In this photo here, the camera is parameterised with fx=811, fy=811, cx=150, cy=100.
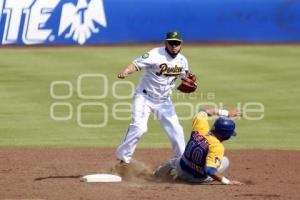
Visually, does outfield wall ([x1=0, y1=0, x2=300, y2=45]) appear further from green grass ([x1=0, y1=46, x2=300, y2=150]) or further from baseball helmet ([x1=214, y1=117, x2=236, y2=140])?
baseball helmet ([x1=214, y1=117, x2=236, y2=140])

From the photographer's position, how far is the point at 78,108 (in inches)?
662

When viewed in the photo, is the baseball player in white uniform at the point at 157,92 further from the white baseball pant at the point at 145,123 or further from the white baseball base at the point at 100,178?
the white baseball base at the point at 100,178

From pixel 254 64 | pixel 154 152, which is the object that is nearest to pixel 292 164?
pixel 154 152

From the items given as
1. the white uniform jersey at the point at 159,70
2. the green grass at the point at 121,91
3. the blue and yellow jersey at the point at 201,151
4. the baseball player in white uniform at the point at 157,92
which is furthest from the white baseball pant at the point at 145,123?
the green grass at the point at 121,91

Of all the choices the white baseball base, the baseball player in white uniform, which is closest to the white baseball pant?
the baseball player in white uniform

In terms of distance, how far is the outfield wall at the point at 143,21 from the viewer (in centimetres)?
2394

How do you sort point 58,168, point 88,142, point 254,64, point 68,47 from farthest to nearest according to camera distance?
point 68,47 < point 254,64 < point 88,142 < point 58,168

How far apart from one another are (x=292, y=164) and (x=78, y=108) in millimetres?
6142

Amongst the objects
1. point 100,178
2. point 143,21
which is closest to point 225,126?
point 100,178

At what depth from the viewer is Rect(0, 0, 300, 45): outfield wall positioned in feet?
78.5

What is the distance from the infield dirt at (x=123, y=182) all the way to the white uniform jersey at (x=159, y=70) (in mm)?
1138

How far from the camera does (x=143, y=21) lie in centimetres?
2512

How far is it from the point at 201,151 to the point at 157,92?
130cm

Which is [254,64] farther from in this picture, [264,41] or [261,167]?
[261,167]
